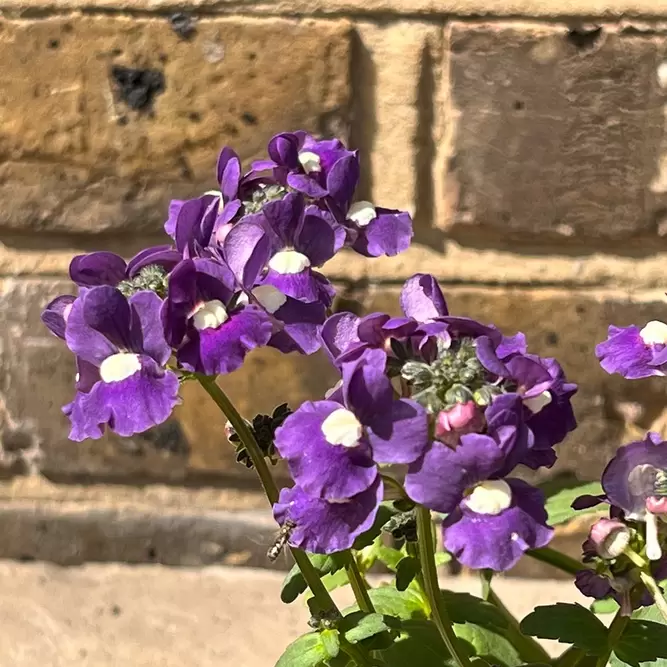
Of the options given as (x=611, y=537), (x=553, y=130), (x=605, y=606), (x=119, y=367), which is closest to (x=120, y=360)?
(x=119, y=367)

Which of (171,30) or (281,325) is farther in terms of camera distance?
(171,30)

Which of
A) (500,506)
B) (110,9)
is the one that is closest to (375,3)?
(110,9)

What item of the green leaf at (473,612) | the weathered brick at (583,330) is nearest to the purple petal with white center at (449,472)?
the green leaf at (473,612)

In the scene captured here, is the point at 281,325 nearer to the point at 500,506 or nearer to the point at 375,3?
the point at 500,506

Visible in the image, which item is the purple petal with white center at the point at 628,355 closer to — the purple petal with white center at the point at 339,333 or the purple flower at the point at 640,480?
the purple flower at the point at 640,480

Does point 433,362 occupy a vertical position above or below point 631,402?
above

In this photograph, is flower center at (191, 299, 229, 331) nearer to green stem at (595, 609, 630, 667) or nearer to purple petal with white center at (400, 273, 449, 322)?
purple petal with white center at (400, 273, 449, 322)

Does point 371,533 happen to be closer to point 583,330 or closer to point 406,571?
point 406,571

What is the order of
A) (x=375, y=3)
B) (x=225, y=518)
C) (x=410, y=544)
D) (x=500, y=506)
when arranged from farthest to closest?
(x=225, y=518), (x=375, y=3), (x=410, y=544), (x=500, y=506)
